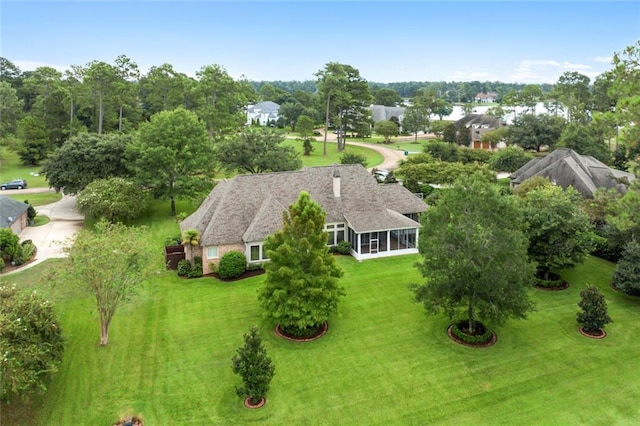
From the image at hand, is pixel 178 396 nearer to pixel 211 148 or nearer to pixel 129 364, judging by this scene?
pixel 129 364

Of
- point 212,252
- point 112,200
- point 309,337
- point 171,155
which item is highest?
point 171,155

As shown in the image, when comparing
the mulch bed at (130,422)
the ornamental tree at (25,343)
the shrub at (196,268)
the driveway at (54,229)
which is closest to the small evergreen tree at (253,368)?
the mulch bed at (130,422)

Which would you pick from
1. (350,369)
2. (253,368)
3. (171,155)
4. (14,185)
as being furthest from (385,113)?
(253,368)

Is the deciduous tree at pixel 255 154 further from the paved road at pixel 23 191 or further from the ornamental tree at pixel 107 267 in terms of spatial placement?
the ornamental tree at pixel 107 267

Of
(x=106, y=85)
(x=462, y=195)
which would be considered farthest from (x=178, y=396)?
(x=106, y=85)

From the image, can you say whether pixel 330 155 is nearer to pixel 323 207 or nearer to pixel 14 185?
pixel 323 207
